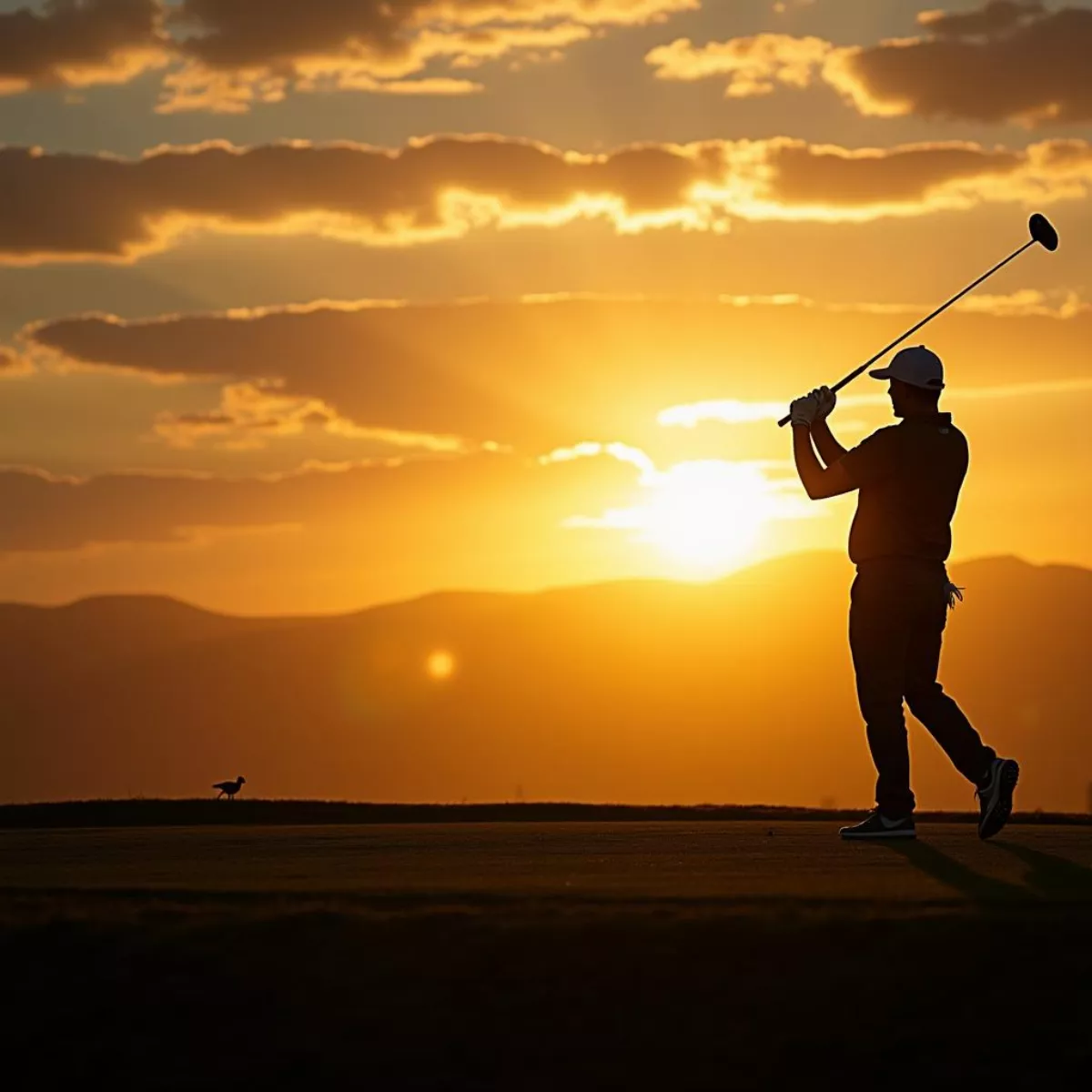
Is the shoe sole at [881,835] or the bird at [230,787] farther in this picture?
the bird at [230,787]

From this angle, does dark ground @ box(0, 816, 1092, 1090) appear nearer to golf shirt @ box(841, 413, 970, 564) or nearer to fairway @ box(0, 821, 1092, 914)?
fairway @ box(0, 821, 1092, 914)

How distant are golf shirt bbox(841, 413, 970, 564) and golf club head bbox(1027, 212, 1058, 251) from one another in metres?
1.97

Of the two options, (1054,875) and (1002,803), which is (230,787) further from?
(1054,875)

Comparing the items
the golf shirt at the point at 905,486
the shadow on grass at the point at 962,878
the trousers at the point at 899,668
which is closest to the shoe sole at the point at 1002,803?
the trousers at the point at 899,668

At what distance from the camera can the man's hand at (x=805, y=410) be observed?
14.4 m

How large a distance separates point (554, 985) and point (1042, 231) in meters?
8.24

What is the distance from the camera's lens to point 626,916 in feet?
31.0

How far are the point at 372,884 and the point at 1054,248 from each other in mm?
7070

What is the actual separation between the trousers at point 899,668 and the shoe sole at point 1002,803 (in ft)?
0.49

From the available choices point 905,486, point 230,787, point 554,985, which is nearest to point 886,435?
point 905,486

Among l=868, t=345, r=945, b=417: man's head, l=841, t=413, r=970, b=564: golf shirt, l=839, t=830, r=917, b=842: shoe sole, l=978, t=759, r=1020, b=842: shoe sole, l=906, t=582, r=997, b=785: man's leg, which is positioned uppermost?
l=868, t=345, r=945, b=417: man's head

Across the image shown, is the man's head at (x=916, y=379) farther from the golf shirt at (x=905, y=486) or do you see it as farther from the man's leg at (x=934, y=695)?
the man's leg at (x=934, y=695)

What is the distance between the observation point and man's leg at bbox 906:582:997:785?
45.9 ft

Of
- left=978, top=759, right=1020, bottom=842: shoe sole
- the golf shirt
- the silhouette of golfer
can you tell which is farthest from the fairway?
the golf shirt
